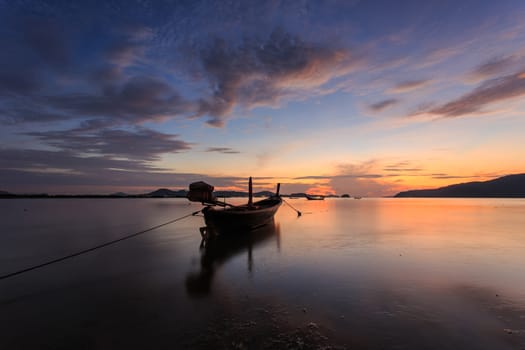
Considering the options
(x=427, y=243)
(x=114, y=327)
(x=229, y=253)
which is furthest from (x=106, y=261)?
(x=427, y=243)

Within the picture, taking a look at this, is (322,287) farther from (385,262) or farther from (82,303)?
(82,303)

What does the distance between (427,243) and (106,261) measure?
22409 mm

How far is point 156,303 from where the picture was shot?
27.4 feet

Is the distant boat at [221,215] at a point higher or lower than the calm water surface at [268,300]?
higher

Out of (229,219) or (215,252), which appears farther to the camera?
(229,219)

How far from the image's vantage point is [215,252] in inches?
671

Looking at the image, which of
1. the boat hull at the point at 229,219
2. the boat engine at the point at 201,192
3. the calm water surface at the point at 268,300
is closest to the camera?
the calm water surface at the point at 268,300

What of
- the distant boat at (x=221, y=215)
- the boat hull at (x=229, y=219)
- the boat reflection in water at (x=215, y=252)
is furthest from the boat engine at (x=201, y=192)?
the boat hull at (x=229, y=219)

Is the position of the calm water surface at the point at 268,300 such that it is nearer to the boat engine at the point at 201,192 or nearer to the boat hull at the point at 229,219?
the boat engine at the point at 201,192

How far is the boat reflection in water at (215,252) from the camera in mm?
10472

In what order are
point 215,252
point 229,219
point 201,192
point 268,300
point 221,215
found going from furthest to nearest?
point 229,219, point 221,215, point 215,252, point 201,192, point 268,300

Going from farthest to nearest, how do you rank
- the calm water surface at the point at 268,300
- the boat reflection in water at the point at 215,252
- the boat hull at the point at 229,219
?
1. the boat hull at the point at 229,219
2. the boat reflection in water at the point at 215,252
3. the calm water surface at the point at 268,300

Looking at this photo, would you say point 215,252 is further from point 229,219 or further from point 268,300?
point 268,300

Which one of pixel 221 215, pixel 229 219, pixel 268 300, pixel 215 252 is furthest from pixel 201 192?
pixel 268 300
